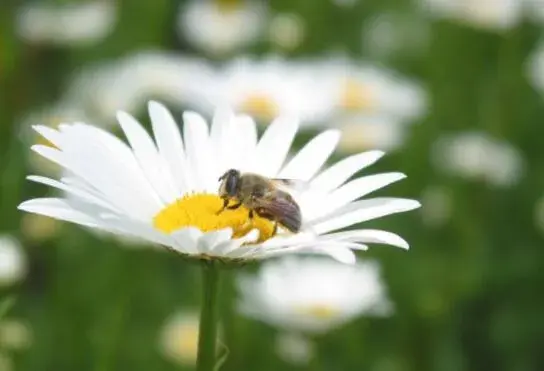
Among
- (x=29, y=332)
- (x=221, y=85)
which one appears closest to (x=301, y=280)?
(x=29, y=332)

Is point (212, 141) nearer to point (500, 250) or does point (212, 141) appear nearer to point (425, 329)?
point (425, 329)

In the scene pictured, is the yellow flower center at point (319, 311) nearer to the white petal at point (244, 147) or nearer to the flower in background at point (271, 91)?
the white petal at point (244, 147)

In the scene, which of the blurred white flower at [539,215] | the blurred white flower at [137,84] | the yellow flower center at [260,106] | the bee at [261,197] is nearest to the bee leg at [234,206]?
the bee at [261,197]

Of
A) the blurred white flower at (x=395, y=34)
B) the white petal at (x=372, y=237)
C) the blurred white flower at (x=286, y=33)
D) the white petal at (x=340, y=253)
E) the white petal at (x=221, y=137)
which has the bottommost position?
the white petal at (x=340, y=253)

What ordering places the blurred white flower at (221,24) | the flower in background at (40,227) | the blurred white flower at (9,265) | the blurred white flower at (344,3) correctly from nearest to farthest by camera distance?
the blurred white flower at (9,265) < the flower in background at (40,227) < the blurred white flower at (221,24) < the blurred white flower at (344,3)

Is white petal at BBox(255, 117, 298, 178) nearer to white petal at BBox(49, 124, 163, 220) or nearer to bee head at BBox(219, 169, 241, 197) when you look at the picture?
bee head at BBox(219, 169, 241, 197)

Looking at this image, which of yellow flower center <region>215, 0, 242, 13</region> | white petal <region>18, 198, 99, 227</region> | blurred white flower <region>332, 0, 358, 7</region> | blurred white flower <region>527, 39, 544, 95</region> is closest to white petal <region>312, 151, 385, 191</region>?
white petal <region>18, 198, 99, 227</region>
